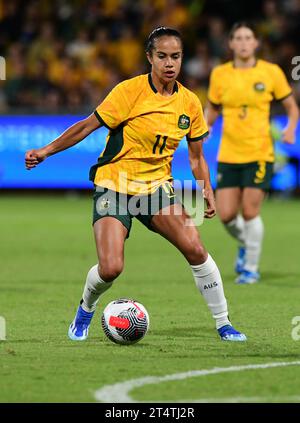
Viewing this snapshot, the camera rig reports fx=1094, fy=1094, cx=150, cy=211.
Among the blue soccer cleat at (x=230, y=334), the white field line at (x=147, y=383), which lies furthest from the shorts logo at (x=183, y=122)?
the white field line at (x=147, y=383)

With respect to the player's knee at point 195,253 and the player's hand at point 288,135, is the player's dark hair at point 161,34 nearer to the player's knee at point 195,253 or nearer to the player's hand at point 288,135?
the player's knee at point 195,253

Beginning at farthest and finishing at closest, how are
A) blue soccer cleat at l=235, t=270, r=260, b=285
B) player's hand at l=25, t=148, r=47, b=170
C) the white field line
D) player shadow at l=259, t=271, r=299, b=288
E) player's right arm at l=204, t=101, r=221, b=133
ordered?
player's right arm at l=204, t=101, r=221, b=133
blue soccer cleat at l=235, t=270, r=260, b=285
player shadow at l=259, t=271, r=299, b=288
player's hand at l=25, t=148, r=47, b=170
the white field line

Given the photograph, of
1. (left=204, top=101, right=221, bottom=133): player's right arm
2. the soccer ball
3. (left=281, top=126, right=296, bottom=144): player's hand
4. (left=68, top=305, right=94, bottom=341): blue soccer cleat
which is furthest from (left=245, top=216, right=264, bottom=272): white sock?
the soccer ball

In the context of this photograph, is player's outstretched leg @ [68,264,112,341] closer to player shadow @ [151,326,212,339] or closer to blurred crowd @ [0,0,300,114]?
player shadow @ [151,326,212,339]

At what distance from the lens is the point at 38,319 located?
8531 millimetres

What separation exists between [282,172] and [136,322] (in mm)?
12680

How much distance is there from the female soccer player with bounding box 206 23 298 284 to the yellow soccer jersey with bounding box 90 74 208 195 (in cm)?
347

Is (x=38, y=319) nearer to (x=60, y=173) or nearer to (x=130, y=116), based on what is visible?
(x=130, y=116)

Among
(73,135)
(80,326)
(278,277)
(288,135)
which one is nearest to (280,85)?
(288,135)

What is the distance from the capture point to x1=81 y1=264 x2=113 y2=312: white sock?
7391mm

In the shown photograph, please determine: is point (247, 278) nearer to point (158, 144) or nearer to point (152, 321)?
point (152, 321)

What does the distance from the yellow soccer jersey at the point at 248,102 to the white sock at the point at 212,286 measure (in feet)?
11.8
